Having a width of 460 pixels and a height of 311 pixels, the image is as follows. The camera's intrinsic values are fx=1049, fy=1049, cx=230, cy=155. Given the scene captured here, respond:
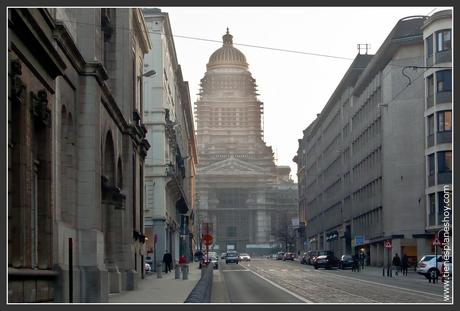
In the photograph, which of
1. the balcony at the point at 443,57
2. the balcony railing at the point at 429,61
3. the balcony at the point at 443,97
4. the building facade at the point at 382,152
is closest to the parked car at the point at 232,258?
the building facade at the point at 382,152

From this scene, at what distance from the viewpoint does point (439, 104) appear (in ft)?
252

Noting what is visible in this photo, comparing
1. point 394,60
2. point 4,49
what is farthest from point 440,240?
point 4,49

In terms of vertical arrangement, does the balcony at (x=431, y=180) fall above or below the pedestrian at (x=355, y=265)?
above

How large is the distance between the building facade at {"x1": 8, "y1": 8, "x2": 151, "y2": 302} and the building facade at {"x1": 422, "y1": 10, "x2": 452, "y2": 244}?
110 feet

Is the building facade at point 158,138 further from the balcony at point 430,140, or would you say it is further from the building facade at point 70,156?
the building facade at point 70,156

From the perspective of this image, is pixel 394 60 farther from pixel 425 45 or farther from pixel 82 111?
pixel 82 111

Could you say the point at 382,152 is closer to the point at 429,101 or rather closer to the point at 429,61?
the point at 429,101

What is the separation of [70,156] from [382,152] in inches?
2404

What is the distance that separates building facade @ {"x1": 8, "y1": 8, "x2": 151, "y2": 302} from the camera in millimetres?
22500

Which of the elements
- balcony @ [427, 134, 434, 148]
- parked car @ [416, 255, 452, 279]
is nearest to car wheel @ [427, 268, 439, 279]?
parked car @ [416, 255, 452, 279]

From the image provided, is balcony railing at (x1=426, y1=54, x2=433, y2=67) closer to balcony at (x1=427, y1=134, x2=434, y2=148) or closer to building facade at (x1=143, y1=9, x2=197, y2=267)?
balcony at (x1=427, y1=134, x2=434, y2=148)

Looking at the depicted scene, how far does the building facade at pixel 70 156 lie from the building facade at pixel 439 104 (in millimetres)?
33563

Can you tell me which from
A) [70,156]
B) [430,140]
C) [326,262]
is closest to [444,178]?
[430,140]

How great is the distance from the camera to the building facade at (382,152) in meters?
82.6
